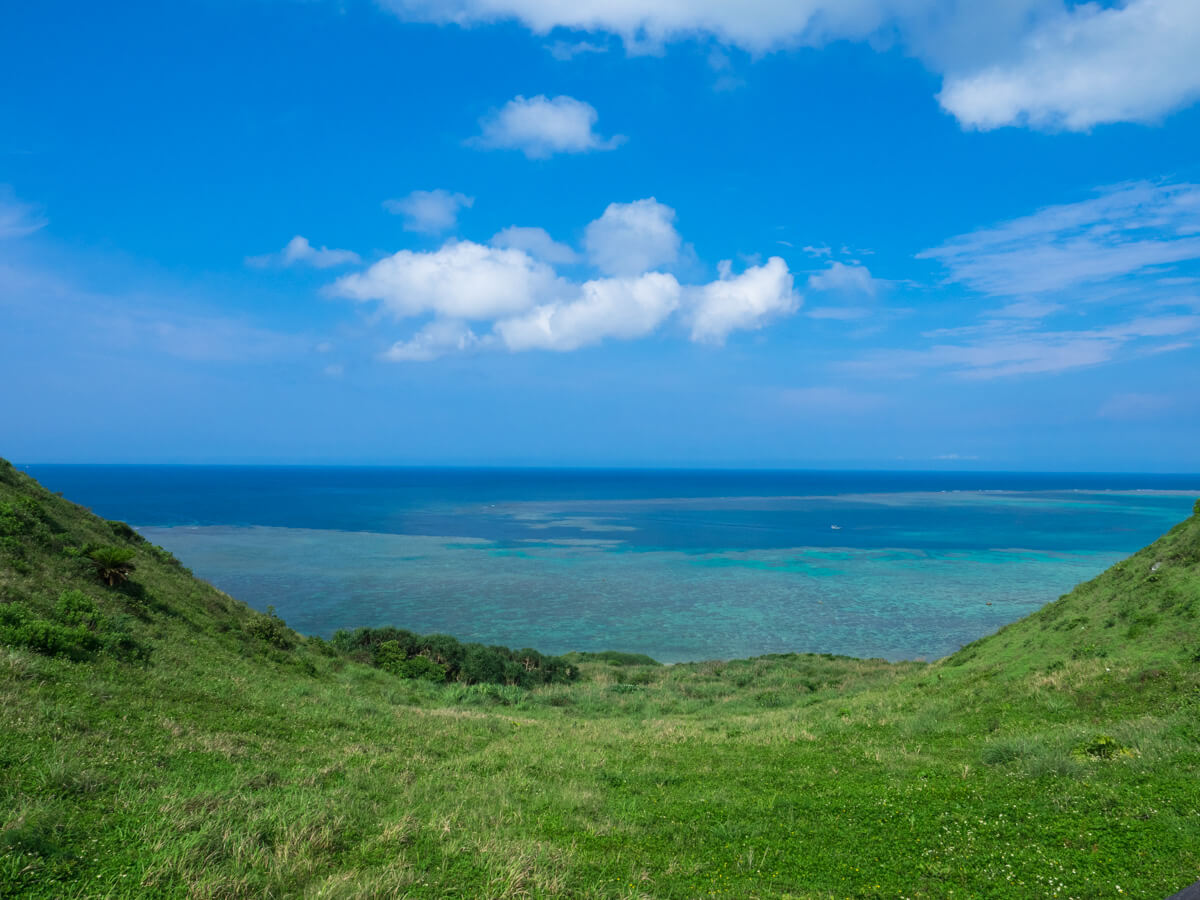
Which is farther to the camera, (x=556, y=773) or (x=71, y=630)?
(x=71, y=630)

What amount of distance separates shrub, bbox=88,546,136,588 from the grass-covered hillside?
11 cm

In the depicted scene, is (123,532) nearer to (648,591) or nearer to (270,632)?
(270,632)

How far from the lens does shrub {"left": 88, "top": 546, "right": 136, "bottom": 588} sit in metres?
22.0

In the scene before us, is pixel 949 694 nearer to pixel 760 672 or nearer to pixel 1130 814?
pixel 1130 814

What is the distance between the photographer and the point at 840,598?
71.2 m

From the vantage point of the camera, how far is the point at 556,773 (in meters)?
14.1

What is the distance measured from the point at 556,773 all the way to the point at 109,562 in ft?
63.3

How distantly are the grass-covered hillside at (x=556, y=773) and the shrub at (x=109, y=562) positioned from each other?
0.36ft

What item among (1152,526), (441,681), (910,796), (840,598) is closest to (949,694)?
(910,796)

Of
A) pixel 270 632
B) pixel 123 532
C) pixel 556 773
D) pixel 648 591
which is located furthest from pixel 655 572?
pixel 556 773

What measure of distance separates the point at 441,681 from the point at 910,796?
26970 mm

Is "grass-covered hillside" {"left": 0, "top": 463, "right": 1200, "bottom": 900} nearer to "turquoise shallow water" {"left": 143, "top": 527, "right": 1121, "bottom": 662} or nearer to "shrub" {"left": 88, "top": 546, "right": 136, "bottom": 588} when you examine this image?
"shrub" {"left": 88, "top": 546, "right": 136, "bottom": 588}

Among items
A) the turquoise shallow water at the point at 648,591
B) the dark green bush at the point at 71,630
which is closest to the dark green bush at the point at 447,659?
the turquoise shallow water at the point at 648,591

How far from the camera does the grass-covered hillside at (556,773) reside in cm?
816
